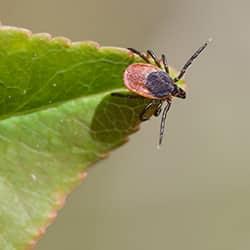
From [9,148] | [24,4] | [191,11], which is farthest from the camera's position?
[191,11]

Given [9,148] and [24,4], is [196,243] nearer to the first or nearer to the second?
[24,4]

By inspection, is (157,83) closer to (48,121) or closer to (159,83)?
(159,83)

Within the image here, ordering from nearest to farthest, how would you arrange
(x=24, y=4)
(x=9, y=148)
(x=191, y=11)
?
(x=9, y=148) < (x=24, y=4) < (x=191, y=11)

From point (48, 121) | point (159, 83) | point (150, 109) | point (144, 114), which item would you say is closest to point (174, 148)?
point (159, 83)

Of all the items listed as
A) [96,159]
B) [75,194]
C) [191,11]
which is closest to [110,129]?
[96,159]

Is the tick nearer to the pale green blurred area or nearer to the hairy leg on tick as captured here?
the hairy leg on tick
